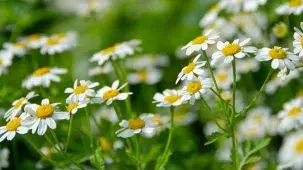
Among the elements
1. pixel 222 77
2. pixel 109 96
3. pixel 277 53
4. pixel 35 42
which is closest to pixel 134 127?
pixel 109 96

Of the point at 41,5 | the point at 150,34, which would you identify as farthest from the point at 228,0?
the point at 41,5

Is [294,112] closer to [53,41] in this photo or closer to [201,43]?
[201,43]

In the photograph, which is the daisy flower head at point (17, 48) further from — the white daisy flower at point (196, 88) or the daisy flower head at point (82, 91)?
the white daisy flower at point (196, 88)

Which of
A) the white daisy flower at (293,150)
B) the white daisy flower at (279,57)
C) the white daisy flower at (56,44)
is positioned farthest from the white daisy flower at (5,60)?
the white daisy flower at (293,150)

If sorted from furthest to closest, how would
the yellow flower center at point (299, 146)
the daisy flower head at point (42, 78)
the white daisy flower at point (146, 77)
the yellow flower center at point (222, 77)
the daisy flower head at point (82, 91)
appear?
the white daisy flower at point (146, 77), the yellow flower center at point (222, 77), the yellow flower center at point (299, 146), the daisy flower head at point (42, 78), the daisy flower head at point (82, 91)

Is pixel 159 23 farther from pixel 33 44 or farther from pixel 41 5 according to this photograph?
pixel 33 44
